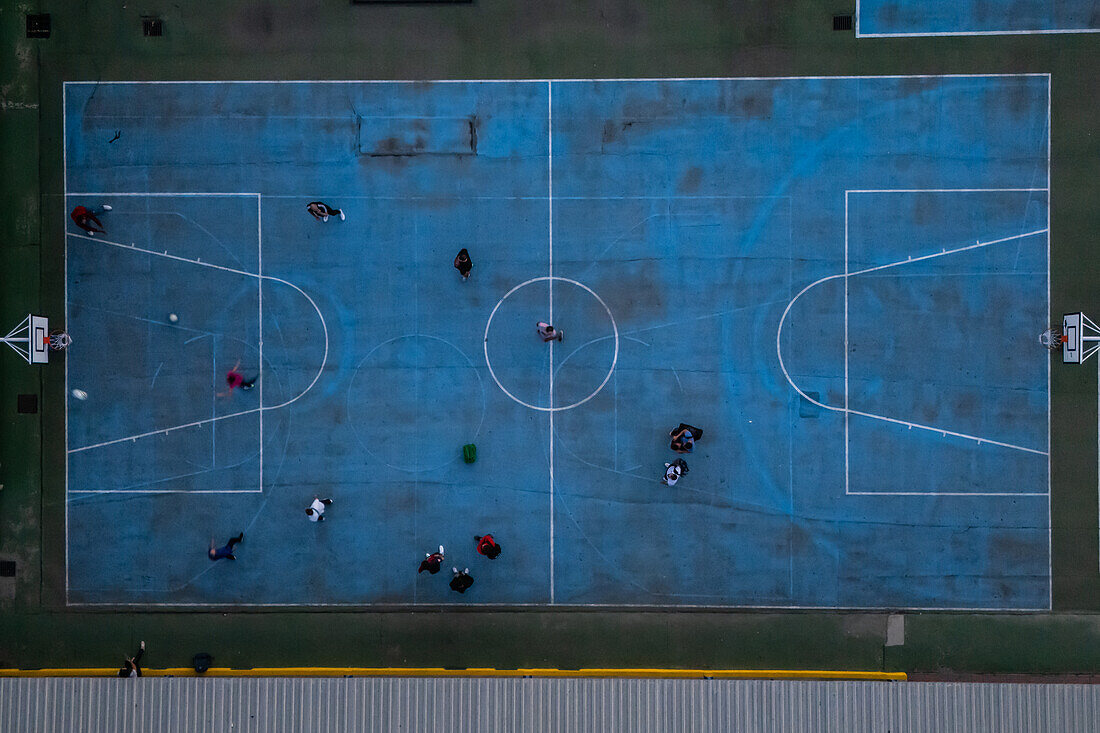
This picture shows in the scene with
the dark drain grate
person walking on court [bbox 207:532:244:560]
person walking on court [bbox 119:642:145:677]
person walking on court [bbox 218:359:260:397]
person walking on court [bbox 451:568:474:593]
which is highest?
the dark drain grate

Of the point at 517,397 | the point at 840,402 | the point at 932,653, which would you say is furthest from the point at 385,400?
the point at 932,653

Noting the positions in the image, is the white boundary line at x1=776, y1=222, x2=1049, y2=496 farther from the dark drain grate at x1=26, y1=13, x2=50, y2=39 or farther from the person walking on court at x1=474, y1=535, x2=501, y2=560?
the dark drain grate at x1=26, y1=13, x2=50, y2=39

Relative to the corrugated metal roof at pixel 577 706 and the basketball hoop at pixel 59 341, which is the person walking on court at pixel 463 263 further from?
the basketball hoop at pixel 59 341

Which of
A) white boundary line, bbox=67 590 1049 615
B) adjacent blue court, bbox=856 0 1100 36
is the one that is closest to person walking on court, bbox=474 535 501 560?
white boundary line, bbox=67 590 1049 615

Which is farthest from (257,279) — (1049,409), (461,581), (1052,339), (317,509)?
(1049,409)

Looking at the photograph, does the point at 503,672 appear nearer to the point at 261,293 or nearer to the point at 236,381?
the point at 236,381

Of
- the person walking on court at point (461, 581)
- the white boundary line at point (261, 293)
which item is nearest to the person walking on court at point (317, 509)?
the white boundary line at point (261, 293)

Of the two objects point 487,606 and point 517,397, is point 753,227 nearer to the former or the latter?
point 517,397
